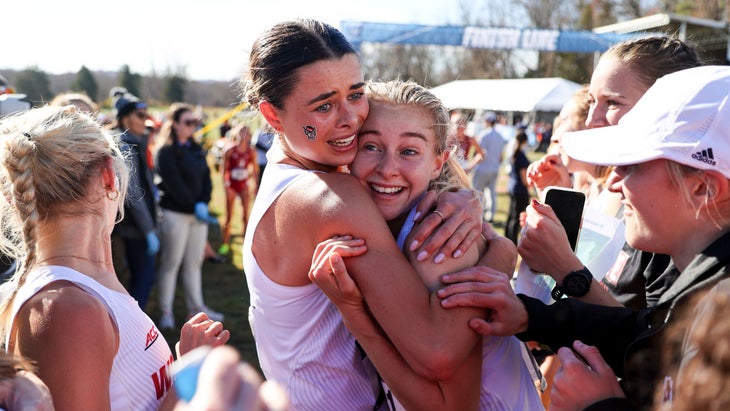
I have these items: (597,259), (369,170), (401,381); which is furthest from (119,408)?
(597,259)

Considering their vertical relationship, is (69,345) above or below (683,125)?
below

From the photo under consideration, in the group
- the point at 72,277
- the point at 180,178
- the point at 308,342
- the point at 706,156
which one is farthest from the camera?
the point at 180,178

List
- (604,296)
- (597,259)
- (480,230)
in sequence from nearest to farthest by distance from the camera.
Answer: (480,230) → (604,296) → (597,259)

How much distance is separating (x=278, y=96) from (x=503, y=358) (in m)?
1.13

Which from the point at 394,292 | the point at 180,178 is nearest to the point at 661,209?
the point at 394,292

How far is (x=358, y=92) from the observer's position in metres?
1.92

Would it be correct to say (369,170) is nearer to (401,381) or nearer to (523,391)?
(401,381)

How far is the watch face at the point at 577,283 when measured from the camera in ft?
6.49

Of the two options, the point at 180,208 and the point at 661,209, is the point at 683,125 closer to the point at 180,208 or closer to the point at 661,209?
the point at 661,209

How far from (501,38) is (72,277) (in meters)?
14.6

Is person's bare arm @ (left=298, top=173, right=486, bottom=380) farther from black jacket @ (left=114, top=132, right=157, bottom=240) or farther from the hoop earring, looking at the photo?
black jacket @ (left=114, top=132, right=157, bottom=240)

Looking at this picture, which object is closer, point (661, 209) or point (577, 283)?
point (661, 209)

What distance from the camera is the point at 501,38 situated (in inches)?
585

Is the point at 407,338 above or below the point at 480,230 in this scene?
below
